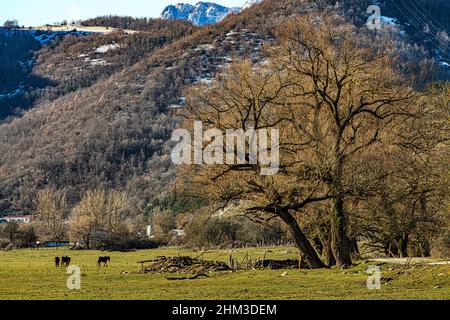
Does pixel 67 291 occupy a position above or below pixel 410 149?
below

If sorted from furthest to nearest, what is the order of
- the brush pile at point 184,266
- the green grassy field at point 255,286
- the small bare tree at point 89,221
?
the small bare tree at point 89,221
the brush pile at point 184,266
the green grassy field at point 255,286

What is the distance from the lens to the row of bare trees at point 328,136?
35.2 meters

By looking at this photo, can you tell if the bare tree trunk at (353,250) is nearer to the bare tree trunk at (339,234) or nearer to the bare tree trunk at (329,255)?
the bare tree trunk at (329,255)

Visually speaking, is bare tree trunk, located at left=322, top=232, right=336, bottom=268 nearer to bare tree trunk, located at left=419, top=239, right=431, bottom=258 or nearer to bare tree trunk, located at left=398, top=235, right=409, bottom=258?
bare tree trunk, located at left=398, top=235, right=409, bottom=258

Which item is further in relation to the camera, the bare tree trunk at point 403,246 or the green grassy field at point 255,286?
the bare tree trunk at point 403,246

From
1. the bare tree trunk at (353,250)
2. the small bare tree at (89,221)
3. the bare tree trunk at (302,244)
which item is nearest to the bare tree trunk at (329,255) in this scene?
the bare tree trunk at (302,244)

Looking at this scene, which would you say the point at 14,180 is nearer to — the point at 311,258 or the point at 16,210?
the point at 16,210

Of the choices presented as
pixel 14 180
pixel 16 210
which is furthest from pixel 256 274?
pixel 14 180

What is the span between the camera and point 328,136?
36938mm

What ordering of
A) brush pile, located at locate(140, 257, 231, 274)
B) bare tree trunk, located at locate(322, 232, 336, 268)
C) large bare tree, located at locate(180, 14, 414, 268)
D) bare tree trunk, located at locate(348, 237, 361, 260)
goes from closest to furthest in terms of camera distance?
large bare tree, located at locate(180, 14, 414, 268) → brush pile, located at locate(140, 257, 231, 274) → bare tree trunk, located at locate(322, 232, 336, 268) → bare tree trunk, located at locate(348, 237, 361, 260)

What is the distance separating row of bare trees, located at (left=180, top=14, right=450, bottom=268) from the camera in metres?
35.2

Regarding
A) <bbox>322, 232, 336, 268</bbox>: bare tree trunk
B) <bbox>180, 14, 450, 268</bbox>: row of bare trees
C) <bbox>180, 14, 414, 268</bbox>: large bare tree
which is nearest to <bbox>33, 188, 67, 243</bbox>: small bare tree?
<bbox>322, 232, 336, 268</bbox>: bare tree trunk

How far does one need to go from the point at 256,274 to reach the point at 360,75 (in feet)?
36.2

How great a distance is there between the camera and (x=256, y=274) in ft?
108
